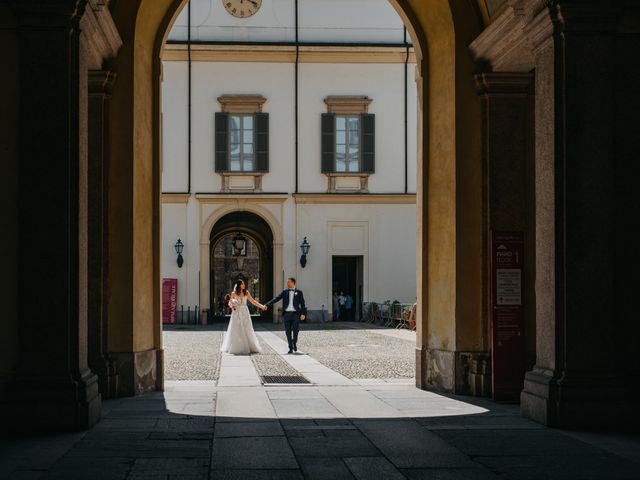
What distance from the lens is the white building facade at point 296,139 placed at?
32.7m

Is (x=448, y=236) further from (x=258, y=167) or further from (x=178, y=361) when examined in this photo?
(x=258, y=167)

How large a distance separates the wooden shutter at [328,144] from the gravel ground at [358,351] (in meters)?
6.12

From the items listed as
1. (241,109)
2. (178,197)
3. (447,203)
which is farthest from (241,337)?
(241,109)

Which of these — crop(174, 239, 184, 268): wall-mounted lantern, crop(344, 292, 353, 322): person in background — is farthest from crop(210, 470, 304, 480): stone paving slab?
crop(344, 292, 353, 322): person in background

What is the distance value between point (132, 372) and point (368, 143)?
22.8 metres

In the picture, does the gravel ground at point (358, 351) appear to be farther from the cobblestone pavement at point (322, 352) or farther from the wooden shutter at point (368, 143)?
the wooden shutter at point (368, 143)

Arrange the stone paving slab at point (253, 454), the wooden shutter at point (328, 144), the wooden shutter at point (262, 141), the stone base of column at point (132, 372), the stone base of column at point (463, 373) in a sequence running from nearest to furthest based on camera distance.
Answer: the stone paving slab at point (253, 454) → the stone base of column at point (132, 372) → the stone base of column at point (463, 373) → the wooden shutter at point (262, 141) → the wooden shutter at point (328, 144)

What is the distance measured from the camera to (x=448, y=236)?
11.6 meters

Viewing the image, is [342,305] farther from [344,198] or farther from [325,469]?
[325,469]

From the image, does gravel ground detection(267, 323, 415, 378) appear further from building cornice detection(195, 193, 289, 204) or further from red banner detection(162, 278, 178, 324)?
building cornice detection(195, 193, 289, 204)

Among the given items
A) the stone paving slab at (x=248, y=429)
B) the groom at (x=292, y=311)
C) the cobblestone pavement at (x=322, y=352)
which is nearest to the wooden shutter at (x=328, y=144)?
the cobblestone pavement at (x=322, y=352)
